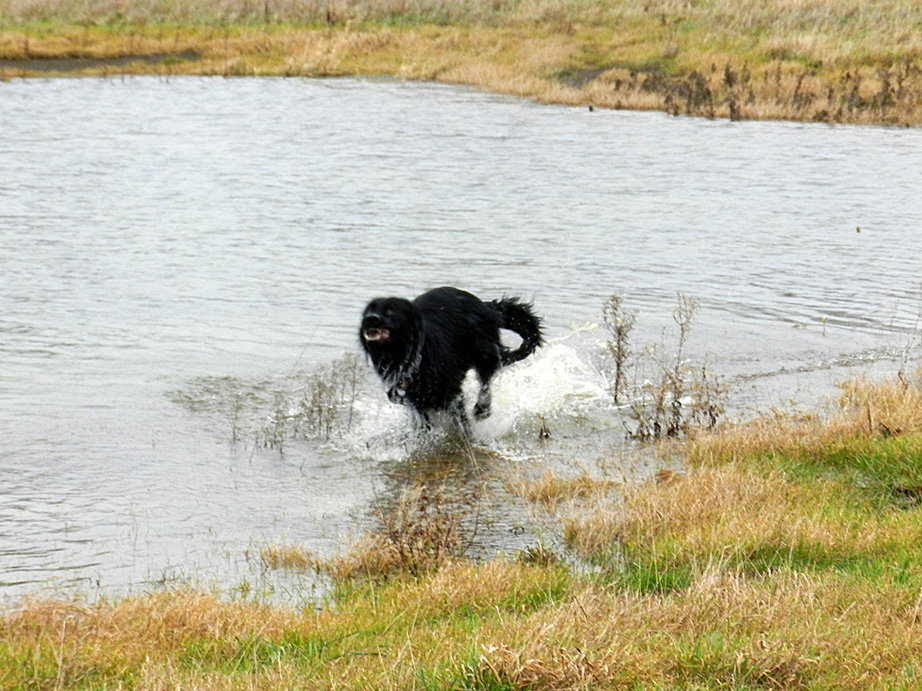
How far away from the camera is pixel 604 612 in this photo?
4.41 m

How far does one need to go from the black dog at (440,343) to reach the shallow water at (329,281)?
1.18 feet

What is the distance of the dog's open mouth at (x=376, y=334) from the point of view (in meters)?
7.75

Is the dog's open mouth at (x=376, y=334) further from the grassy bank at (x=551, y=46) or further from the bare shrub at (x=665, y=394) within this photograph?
the grassy bank at (x=551, y=46)

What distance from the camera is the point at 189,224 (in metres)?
16.3

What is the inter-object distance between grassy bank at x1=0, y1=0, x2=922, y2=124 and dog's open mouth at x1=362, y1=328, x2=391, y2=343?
22.4m

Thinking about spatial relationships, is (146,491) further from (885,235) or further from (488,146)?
(488,146)

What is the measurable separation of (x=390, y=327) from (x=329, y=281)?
5.59m

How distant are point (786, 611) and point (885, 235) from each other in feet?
42.5

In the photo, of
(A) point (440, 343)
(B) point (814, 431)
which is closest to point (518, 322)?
(A) point (440, 343)

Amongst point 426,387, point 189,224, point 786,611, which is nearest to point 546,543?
point 786,611

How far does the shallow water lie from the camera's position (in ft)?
23.2

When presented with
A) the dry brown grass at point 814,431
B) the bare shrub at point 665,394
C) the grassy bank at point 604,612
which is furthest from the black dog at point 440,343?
the dry brown grass at point 814,431

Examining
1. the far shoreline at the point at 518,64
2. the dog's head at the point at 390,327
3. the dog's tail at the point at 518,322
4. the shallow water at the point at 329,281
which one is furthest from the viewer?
the far shoreline at the point at 518,64

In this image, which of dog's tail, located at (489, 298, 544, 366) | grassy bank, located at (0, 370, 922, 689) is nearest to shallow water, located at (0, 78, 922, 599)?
dog's tail, located at (489, 298, 544, 366)
